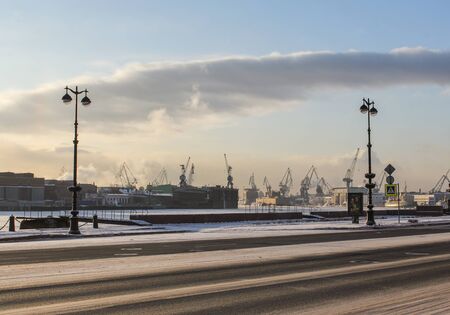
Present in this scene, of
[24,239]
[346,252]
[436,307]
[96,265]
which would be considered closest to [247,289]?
[436,307]

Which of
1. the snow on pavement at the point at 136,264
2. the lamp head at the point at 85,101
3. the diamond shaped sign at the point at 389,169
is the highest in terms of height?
the lamp head at the point at 85,101

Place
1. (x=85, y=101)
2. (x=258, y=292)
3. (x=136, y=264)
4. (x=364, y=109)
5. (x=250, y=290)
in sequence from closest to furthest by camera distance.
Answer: (x=258, y=292) → (x=250, y=290) → (x=136, y=264) → (x=85, y=101) → (x=364, y=109)

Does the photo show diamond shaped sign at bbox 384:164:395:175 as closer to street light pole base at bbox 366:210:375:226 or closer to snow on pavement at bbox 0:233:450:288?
street light pole base at bbox 366:210:375:226

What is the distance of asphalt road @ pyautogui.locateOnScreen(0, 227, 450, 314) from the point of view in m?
9.34

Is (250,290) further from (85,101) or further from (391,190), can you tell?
(391,190)

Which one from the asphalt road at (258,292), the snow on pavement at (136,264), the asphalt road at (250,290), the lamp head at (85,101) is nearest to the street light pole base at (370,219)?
the snow on pavement at (136,264)

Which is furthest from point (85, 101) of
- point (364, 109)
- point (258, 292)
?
point (258, 292)

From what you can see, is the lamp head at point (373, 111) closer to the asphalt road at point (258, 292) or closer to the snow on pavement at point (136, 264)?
the snow on pavement at point (136, 264)

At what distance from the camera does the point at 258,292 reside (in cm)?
1102

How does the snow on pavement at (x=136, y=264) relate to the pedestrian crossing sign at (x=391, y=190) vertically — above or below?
below

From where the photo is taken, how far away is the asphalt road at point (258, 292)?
9344mm

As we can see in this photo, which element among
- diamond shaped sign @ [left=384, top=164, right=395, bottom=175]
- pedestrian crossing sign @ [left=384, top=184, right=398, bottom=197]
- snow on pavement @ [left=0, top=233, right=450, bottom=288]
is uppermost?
diamond shaped sign @ [left=384, top=164, right=395, bottom=175]

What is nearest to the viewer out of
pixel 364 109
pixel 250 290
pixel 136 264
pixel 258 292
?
pixel 258 292

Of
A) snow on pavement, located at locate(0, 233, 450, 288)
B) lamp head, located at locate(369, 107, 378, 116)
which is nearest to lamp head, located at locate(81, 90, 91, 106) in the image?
snow on pavement, located at locate(0, 233, 450, 288)
